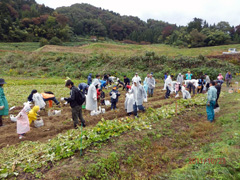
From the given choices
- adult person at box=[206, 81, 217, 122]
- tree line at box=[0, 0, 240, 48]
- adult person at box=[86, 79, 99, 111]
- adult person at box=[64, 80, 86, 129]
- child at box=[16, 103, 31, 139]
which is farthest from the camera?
tree line at box=[0, 0, 240, 48]

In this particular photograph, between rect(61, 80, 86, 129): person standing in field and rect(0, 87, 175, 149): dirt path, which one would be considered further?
rect(61, 80, 86, 129): person standing in field

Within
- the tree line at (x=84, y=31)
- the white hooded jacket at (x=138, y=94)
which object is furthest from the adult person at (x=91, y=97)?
the tree line at (x=84, y=31)

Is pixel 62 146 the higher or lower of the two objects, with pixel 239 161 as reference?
lower

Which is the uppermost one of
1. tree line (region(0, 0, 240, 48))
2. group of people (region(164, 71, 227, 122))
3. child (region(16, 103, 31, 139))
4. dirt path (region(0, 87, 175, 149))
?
tree line (region(0, 0, 240, 48))

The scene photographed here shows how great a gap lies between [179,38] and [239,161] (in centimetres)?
5523

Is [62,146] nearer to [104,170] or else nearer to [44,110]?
[104,170]

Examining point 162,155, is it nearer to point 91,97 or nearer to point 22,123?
point 91,97

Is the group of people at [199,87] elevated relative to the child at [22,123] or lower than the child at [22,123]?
elevated

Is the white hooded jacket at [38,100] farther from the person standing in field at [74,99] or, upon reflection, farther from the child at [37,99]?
the person standing in field at [74,99]

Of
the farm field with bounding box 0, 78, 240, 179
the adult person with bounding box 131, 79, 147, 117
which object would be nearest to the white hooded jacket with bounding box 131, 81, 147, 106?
the adult person with bounding box 131, 79, 147, 117

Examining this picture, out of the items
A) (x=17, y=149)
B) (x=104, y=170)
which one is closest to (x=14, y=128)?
Answer: (x=17, y=149)

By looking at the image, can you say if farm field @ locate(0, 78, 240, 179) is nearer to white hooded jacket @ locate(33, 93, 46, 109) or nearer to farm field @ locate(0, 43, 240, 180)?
farm field @ locate(0, 43, 240, 180)

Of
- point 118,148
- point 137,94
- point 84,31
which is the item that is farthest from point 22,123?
point 84,31

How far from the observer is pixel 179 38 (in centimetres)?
5309
